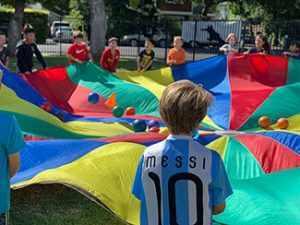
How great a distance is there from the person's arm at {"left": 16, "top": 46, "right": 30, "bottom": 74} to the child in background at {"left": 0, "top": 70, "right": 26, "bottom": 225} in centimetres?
471

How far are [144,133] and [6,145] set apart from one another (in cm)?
242

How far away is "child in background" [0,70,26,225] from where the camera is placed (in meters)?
2.06

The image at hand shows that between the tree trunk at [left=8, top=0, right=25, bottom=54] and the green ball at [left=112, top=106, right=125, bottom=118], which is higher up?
the tree trunk at [left=8, top=0, right=25, bottom=54]

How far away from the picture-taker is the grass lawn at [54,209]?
3.51 meters

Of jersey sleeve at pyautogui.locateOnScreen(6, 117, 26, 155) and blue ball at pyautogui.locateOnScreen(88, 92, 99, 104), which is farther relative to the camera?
blue ball at pyautogui.locateOnScreen(88, 92, 99, 104)

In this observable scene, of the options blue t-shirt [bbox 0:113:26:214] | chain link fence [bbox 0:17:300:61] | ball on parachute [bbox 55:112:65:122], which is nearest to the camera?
blue t-shirt [bbox 0:113:26:214]

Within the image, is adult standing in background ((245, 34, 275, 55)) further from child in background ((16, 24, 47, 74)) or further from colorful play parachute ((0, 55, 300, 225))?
child in background ((16, 24, 47, 74))

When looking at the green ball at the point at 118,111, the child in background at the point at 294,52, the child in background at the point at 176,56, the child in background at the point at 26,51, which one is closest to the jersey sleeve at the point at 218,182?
the green ball at the point at 118,111

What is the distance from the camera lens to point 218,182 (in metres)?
1.87

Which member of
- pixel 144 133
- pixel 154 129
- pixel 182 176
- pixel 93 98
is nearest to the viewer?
pixel 182 176

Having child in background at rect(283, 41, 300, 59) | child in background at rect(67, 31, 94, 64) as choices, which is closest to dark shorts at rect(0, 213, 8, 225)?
child in background at rect(67, 31, 94, 64)

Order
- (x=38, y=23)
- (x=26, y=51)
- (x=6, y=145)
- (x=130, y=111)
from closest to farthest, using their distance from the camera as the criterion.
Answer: (x=6, y=145)
(x=130, y=111)
(x=26, y=51)
(x=38, y=23)

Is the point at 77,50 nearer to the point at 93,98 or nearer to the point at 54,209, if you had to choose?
the point at 93,98

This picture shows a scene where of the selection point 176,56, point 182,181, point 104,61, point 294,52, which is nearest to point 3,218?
point 182,181
